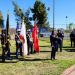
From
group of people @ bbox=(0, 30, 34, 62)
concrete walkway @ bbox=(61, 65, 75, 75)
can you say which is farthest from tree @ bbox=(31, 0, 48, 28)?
concrete walkway @ bbox=(61, 65, 75, 75)

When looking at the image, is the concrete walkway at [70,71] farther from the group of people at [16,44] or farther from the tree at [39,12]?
the tree at [39,12]

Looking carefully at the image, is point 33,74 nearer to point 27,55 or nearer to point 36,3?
point 27,55

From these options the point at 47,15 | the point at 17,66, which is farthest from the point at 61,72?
the point at 47,15

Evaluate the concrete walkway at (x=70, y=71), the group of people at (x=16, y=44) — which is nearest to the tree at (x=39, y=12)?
the group of people at (x=16, y=44)

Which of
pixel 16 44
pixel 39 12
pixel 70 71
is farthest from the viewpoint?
pixel 39 12

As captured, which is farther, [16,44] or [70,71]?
[16,44]

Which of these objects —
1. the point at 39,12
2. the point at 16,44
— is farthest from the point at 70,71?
the point at 39,12

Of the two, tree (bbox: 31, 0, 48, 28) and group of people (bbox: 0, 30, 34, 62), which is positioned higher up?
tree (bbox: 31, 0, 48, 28)

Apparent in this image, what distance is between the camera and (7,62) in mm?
17969

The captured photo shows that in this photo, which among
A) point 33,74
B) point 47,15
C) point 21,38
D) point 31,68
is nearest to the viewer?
point 33,74

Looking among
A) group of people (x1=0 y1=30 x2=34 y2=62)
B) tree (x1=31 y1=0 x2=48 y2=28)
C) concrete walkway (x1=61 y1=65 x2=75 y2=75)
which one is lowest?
concrete walkway (x1=61 y1=65 x2=75 y2=75)

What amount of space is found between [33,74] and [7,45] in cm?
482

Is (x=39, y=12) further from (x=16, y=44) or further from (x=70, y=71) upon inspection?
Answer: (x=70, y=71)

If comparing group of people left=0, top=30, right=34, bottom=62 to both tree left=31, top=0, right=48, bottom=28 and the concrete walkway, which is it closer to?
the concrete walkway
